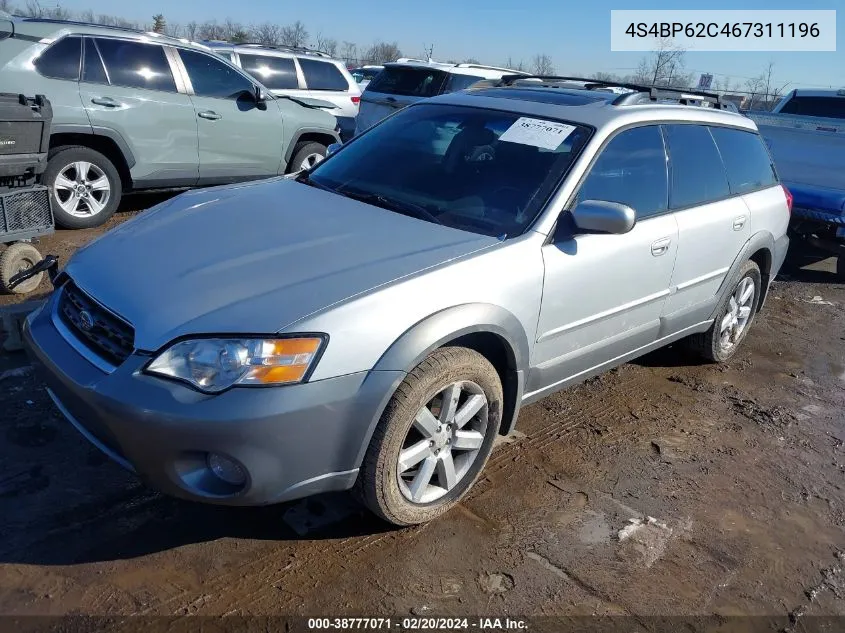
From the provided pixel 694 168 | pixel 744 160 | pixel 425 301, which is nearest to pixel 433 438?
pixel 425 301

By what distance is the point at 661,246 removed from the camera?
3.81 m

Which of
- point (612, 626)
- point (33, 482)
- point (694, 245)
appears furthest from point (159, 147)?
point (612, 626)

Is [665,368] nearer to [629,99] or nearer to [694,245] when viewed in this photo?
[694,245]

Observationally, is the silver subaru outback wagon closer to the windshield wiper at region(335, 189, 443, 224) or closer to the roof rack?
the windshield wiper at region(335, 189, 443, 224)

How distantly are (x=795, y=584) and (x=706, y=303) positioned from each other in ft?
6.36

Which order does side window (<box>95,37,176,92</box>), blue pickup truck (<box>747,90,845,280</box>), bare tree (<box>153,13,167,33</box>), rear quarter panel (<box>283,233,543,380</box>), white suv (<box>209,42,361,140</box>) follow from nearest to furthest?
rear quarter panel (<box>283,233,543,380</box>) < side window (<box>95,37,176,92</box>) < blue pickup truck (<box>747,90,845,280</box>) < white suv (<box>209,42,361,140</box>) < bare tree (<box>153,13,167,33</box>)

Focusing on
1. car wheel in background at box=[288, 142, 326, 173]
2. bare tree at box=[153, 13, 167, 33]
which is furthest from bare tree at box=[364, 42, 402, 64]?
car wheel in background at box=[288, 142, 326, 173]

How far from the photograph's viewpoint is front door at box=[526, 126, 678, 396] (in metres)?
3.29

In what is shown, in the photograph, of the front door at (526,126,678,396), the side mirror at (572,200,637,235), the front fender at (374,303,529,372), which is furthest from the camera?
the front door at (526,126,678,396)

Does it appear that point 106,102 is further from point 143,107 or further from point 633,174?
point 633,174

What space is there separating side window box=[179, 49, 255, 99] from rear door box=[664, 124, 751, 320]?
5.07 metres

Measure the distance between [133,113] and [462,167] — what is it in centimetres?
448

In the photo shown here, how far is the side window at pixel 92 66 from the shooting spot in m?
6.60

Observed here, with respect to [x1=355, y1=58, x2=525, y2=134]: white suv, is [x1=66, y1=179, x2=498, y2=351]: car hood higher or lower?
higher
